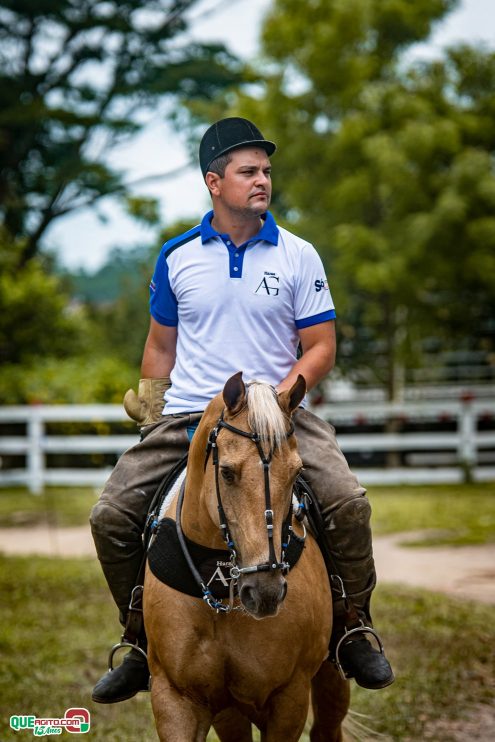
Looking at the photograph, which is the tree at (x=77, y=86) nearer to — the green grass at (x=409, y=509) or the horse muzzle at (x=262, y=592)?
the green grass at (x=409, y=509)

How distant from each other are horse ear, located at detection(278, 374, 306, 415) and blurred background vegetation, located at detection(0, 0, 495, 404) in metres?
12.8

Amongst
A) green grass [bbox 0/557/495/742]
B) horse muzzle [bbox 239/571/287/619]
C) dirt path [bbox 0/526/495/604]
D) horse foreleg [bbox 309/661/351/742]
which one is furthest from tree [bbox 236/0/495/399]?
horse muzzle [bbox 239/571/287/619]

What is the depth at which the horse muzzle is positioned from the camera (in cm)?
343

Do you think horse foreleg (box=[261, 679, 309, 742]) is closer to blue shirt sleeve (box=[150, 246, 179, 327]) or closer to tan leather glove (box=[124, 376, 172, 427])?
tan leather glove (box=[124, 376, 172, 427])

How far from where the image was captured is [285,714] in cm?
419

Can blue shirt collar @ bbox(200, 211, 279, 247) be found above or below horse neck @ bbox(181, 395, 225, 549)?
above

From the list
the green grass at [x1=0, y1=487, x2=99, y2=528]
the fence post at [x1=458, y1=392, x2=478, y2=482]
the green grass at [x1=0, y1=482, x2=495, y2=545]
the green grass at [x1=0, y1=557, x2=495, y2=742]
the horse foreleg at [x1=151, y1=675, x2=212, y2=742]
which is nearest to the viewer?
the horse foreleg at [x1=151, y1=675, x2=212, y2=742]

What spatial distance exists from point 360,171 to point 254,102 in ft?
8.73

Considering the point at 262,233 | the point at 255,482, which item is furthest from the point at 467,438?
the point at 255,482

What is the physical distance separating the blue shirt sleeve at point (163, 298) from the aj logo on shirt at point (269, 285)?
1.59 ft

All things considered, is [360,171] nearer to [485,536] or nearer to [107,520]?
[485,536]

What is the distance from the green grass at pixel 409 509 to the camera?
1357 centimetres

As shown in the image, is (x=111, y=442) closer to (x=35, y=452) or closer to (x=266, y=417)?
(x=35, y=452)

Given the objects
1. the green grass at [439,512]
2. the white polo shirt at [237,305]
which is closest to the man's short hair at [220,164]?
the white polo shirt at [237,305]
